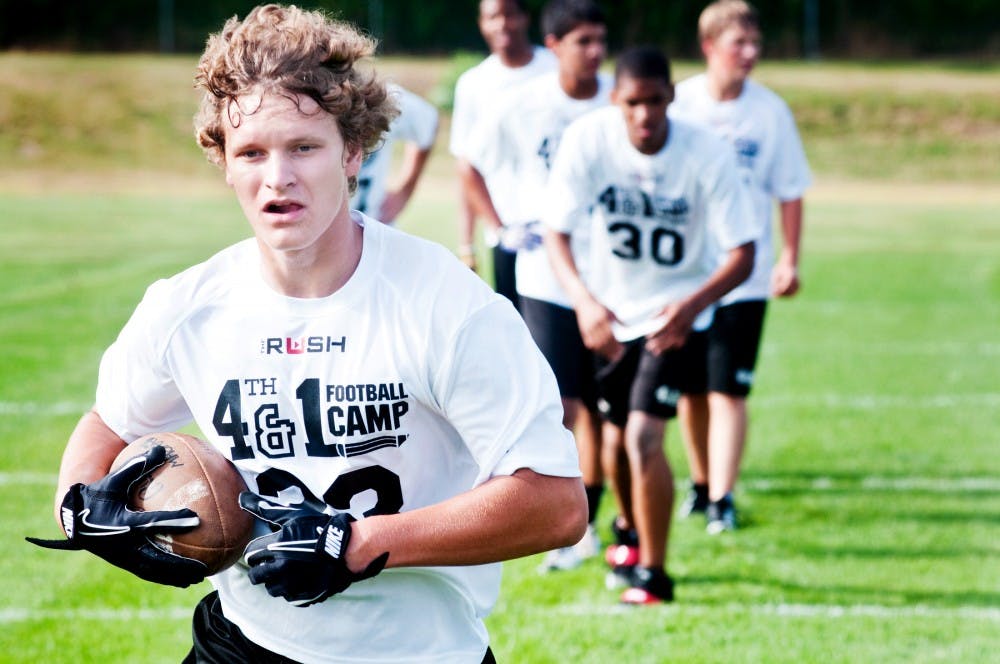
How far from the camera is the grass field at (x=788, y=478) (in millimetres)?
5305

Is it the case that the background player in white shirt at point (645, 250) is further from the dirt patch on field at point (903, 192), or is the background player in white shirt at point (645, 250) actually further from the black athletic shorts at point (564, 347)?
the dirt patch on field at point (903, 192)

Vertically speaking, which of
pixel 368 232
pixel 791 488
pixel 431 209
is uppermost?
pixel 368 232

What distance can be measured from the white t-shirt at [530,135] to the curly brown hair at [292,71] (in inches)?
156

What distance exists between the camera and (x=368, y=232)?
2840 mm

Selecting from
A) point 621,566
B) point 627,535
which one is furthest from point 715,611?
point 627,535

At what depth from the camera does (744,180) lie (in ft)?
23.8

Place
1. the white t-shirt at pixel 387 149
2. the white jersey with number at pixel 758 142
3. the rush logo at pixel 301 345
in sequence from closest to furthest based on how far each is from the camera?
1. the rush logo at pixel 301 345
2. the white jersey with number at pixel 758 142
3. the white t-shirt at pixel 387 149

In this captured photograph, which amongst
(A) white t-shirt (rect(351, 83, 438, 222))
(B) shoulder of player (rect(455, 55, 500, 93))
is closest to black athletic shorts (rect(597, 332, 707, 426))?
(B) shoulder of player (rect(455, 55, 500, 93))

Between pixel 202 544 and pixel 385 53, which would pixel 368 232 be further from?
pixel 385 53

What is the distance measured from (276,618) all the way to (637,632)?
8.78 feet

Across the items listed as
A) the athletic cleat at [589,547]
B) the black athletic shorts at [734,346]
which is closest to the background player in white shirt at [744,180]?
the black athletic shorts at [734,346]

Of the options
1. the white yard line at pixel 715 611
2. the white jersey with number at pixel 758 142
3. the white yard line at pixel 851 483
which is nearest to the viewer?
the white yard line at pixel 715 611

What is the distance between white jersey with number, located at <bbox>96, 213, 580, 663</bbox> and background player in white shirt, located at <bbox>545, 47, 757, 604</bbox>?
2787 mm

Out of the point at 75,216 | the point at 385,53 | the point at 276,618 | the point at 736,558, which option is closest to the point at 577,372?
the point at 736,558
